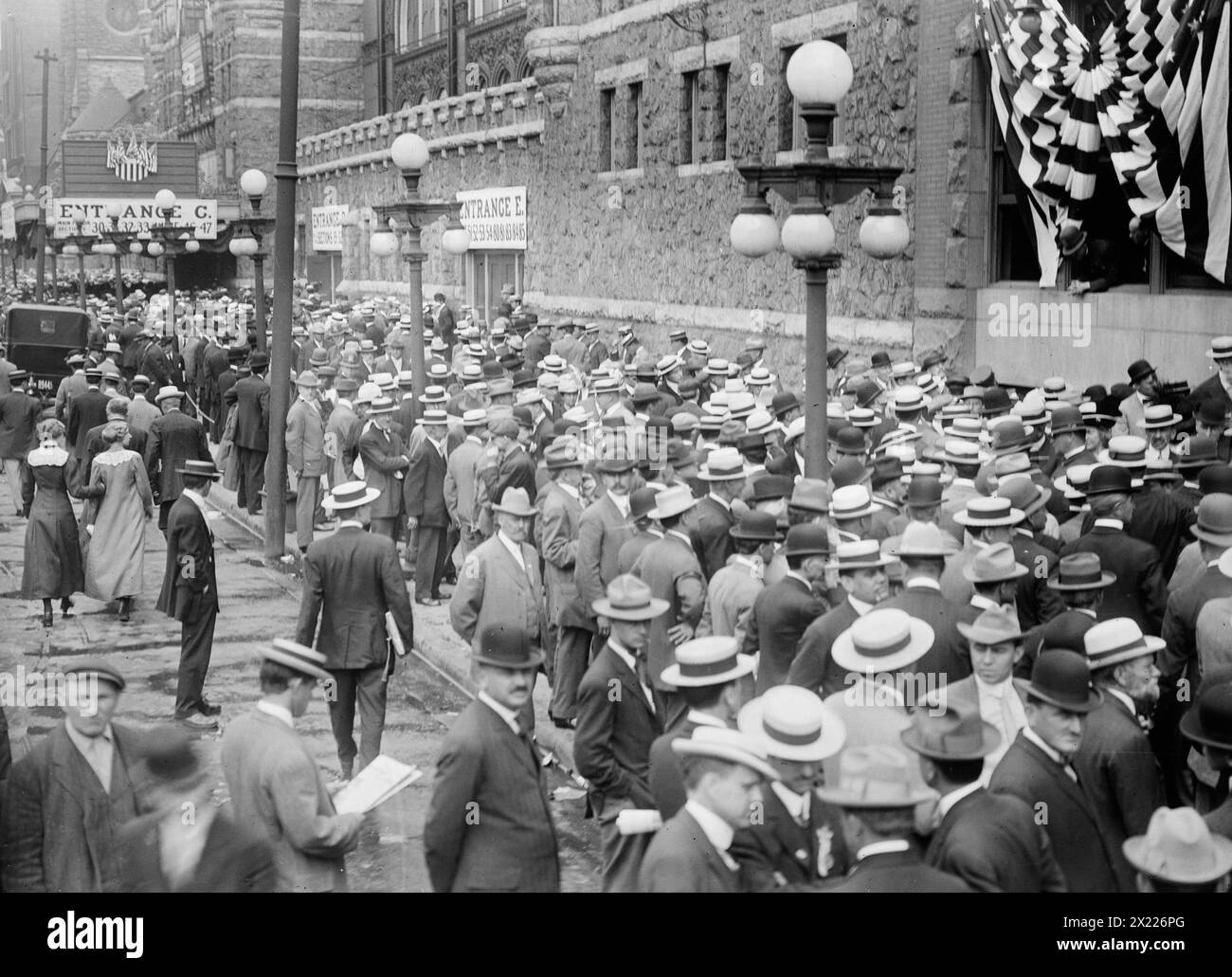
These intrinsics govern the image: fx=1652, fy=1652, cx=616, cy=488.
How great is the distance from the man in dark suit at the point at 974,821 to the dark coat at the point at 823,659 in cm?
186

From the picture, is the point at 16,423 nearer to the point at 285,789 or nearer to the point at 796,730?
the point at 285,789

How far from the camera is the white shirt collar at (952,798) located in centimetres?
513

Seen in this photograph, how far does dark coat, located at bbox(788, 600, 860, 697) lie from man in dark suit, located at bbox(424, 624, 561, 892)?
5.48ft

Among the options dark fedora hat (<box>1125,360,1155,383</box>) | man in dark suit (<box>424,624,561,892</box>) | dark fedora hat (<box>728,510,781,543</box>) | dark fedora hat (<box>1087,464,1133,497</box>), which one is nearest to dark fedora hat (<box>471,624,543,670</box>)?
man in dark suit (<box>424,624,561,892</box>)

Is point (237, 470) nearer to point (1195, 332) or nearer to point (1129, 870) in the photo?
point (1195, 332)

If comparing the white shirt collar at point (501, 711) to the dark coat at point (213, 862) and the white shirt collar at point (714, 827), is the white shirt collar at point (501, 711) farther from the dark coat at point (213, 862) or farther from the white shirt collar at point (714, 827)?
the white shirt collar at point (714, 827)

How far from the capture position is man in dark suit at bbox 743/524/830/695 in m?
7.76

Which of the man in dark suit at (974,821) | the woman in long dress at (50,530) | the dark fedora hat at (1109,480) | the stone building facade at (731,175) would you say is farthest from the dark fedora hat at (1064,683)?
the woman in long dress at (50,530)

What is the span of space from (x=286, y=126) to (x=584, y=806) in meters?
9.99

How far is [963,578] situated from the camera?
7965 mm

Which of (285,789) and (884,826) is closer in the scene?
(884,826)

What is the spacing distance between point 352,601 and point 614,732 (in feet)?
9.68

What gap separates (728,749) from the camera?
4.96 meters

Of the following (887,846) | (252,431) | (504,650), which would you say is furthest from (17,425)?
(887,846)
